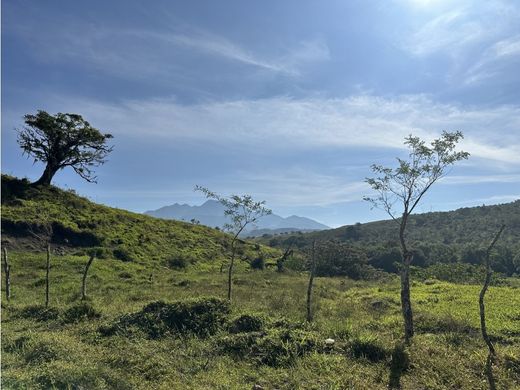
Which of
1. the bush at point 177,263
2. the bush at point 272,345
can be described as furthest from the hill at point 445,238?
the bush at point 272,345

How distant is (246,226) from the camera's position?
29531mm

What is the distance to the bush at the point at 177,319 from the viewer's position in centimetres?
1477

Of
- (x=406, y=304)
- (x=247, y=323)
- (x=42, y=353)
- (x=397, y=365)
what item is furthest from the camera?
(x=406, y=304)

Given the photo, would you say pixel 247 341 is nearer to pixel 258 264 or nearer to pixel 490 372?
pixel 490 372

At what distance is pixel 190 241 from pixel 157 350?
4167cm

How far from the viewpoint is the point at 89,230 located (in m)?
44.2

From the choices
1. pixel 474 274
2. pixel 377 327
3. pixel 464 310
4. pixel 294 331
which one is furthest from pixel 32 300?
pixel 474 274

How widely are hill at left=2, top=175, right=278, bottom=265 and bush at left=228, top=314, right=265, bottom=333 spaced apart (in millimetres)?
28504

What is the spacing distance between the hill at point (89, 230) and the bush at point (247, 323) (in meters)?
28.5

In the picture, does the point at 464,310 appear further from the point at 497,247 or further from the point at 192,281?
the point at 497,247

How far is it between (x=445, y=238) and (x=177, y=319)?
8037 centimetres

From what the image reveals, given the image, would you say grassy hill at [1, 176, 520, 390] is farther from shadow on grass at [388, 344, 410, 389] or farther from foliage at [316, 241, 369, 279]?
foliage at [316, 241, 369, 279]

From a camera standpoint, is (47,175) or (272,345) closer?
(272,345)

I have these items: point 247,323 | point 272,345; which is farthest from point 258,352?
point 247,323
